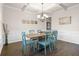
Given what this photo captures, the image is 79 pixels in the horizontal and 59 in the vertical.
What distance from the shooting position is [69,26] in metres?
1.51

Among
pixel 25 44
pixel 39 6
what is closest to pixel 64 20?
pixel 39 6

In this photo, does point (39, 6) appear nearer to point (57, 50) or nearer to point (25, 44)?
point (25, 44)

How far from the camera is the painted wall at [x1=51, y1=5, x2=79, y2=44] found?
1.46 meters

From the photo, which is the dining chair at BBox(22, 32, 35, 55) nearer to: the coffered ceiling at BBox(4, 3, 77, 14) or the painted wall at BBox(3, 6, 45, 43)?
the painted wall at BBox(3, 6, 45, 43)

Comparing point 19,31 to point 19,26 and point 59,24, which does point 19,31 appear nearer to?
point 19,26

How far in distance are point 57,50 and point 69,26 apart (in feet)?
1.63

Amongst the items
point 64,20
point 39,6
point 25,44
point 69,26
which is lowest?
point 25,44

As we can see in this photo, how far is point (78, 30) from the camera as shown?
145 centimetres

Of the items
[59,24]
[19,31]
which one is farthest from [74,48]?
[19,31]

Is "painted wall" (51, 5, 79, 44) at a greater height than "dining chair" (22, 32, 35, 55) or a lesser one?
greater

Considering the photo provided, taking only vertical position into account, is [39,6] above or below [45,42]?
above

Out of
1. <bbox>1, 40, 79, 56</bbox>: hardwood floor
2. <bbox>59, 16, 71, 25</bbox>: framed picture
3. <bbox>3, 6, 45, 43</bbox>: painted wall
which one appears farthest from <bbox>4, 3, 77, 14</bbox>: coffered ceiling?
<bbox>1, 40, 79, 56</bbox>: hardwood floor

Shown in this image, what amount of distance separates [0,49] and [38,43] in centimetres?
70

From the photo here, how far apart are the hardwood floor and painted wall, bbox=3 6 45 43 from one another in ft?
0.43
